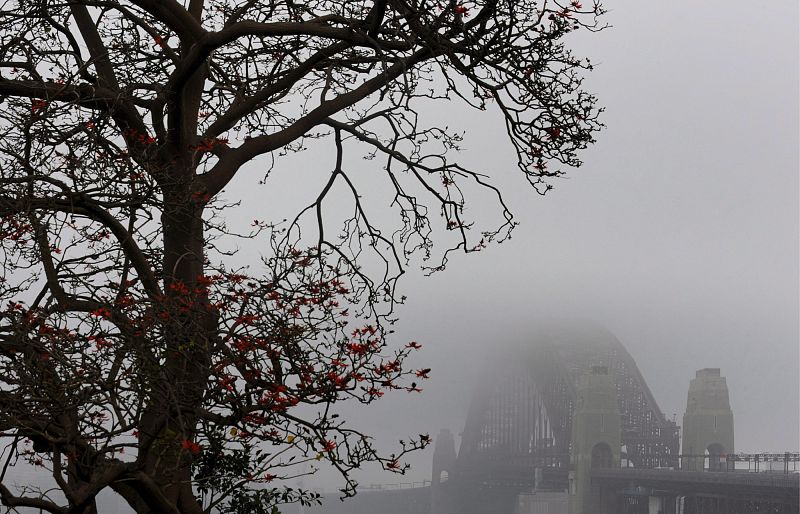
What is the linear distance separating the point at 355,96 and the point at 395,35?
3.82 feet

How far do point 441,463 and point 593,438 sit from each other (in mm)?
43730

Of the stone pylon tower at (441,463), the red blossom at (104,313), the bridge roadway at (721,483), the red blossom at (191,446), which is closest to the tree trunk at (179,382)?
the red blossom at (191,446)

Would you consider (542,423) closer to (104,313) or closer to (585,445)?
(585,445)

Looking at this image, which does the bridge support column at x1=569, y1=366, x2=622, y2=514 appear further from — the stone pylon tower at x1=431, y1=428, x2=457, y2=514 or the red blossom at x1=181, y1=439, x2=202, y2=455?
the red blossom at x1=181, y1=439, x2=202, y2=455

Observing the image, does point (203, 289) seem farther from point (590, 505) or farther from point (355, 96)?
point (590, 505)

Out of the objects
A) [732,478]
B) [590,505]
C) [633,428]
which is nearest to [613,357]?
[633,428]

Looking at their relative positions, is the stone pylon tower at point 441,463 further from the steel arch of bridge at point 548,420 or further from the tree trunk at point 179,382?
the tree trunk at point 179,382

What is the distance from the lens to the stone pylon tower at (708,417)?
8988 cm

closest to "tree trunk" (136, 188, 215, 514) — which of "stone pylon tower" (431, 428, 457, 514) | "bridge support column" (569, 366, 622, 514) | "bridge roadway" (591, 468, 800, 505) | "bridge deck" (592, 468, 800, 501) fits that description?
"bridge deck" (592, 468, 800, 501)

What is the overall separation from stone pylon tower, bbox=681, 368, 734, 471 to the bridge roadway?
443 inches

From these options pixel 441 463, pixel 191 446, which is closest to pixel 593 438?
pixel 441 463

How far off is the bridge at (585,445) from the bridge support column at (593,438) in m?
0.11

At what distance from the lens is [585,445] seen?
301 feet

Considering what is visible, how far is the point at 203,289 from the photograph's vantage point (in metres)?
6.36
